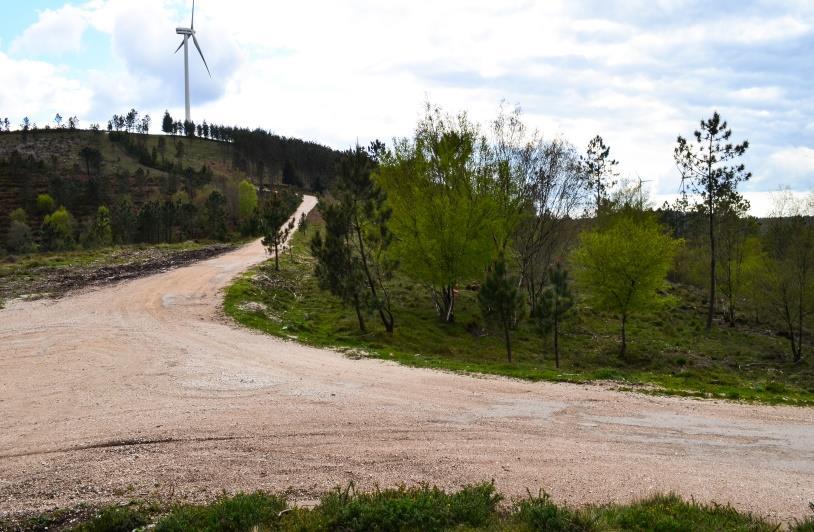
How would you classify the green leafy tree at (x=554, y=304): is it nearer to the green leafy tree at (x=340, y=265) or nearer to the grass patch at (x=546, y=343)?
the grass patch at (x=546, y=343)

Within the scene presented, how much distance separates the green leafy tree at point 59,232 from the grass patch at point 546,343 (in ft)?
162

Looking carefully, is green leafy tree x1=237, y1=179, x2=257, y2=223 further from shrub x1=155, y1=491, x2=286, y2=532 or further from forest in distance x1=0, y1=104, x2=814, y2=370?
shrub x1=155, y1=491, x2=286, y2=532

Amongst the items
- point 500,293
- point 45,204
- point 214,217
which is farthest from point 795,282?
point 45,204

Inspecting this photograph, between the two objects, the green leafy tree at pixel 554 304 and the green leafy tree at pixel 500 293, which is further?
the green leafy tree at pixel 554 304

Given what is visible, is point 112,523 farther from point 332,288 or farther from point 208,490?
point 332,288

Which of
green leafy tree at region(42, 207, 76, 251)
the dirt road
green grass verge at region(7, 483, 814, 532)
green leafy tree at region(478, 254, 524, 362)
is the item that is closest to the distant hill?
green leafy tree at region(42, 207, 76, 251)

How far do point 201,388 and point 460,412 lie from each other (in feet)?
21.4

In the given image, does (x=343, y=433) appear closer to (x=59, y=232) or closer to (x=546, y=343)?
(x=546, y=343)

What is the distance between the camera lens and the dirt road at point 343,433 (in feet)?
28.5

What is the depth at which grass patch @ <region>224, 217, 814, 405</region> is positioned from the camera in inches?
680

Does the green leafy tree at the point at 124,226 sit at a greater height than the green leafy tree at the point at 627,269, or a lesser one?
greater

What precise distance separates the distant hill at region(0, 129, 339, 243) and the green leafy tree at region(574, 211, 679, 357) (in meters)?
→ 68.2

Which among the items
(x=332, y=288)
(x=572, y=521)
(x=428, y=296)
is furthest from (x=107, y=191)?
(x=572, y=521)

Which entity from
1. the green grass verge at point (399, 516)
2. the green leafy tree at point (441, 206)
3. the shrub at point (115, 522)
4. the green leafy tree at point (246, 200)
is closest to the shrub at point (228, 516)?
the green grass verge at point (399, 516)
